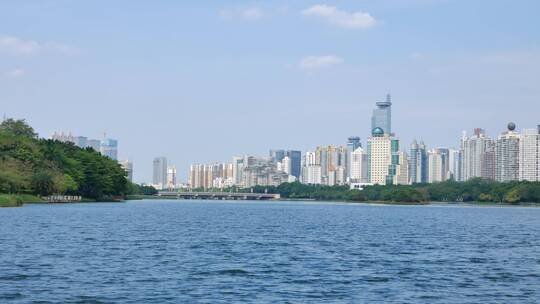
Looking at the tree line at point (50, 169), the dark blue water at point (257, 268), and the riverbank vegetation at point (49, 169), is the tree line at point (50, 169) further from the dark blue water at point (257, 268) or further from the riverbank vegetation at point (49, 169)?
the dark blue water at point (257, 268)

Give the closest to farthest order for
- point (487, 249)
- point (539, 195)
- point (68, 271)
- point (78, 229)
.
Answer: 1. point (68, 271)
2. point (487, 249)
3. point (78, 229)
4. point (539, 195)

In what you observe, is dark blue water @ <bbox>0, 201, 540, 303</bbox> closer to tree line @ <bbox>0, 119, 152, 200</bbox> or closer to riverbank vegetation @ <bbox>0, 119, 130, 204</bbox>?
riverbank vegetation @ <bbox>0, 119, 130, 204</bbox>

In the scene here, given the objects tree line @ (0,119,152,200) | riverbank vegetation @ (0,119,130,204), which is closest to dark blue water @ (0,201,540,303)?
riverbank vegetation @ (0,119,130,204)

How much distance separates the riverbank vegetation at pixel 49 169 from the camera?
122 m

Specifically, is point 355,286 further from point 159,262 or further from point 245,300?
point 159,262

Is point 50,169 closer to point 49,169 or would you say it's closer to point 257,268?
point 49,169

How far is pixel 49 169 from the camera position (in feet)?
440

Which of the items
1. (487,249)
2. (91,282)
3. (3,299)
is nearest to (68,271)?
(91,282)

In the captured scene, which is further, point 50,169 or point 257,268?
point 50,169

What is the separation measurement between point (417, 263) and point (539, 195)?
518 feet

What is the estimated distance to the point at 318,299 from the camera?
3142cm

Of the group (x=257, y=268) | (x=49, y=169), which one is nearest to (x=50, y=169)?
(x=49, y=169)

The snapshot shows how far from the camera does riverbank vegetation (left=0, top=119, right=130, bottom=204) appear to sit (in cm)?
12181

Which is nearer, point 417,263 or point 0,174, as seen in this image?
point 417,263
